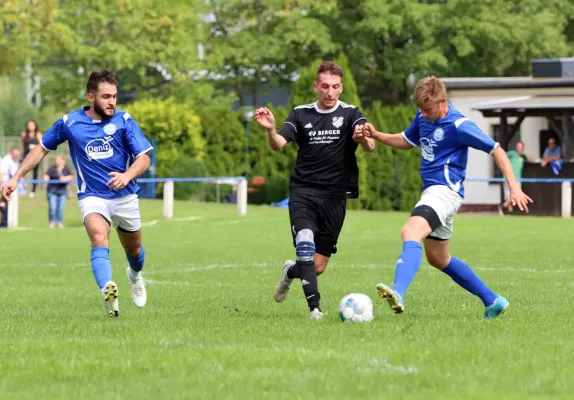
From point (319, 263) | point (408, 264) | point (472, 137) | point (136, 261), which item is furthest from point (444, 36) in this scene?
point (408, 264)

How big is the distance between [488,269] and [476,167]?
82.2ft

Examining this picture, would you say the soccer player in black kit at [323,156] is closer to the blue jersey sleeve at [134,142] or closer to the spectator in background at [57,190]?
the blue jersey sleeve at [134,142]

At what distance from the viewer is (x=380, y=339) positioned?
313 inches

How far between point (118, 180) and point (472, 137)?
277 cm

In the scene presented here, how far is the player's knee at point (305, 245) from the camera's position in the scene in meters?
9.75

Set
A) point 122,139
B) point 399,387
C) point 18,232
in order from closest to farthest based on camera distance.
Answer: point 399,387, point 122,139, point 18,232

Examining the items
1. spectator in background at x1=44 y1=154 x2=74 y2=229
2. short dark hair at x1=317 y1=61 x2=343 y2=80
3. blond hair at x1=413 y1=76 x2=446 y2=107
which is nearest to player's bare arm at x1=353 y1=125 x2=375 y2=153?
short dark hair at x1=317 y1=61 x2=343 y2=80

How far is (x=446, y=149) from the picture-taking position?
940 cm

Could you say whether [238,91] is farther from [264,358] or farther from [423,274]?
[264,358]

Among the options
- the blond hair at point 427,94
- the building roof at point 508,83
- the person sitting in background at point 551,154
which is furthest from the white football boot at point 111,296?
the building roof at point 508,83

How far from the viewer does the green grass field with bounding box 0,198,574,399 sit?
20.7ft

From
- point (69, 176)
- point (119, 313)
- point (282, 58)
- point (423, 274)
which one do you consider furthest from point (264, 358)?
point (282, 58)

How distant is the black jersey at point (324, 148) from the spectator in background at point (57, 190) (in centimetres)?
A: 1818

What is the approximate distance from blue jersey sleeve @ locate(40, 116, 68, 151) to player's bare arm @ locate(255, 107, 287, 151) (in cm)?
168
